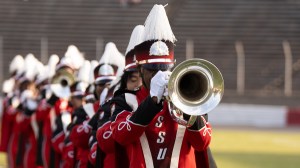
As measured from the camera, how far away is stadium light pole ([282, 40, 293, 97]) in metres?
29.4

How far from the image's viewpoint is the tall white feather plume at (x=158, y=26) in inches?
213

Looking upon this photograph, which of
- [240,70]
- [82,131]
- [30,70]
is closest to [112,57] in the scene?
[82,131]

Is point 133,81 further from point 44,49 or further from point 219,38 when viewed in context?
point 219,38

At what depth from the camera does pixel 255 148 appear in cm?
1977

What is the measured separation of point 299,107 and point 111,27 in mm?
7195

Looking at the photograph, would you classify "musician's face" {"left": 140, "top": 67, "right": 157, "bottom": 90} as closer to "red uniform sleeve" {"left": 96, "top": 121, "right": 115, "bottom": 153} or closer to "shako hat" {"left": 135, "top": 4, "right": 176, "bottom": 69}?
"shako hat" {"left": 135, "top": 4, "right": 176, "bottom": 69}

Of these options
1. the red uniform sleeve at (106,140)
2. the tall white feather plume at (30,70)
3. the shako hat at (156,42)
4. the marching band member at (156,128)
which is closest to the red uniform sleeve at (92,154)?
the red uniform sleeve at (106,140)

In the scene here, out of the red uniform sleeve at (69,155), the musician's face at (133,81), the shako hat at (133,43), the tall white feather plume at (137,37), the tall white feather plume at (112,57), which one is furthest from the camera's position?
the red uniform sleeve at (69,155)

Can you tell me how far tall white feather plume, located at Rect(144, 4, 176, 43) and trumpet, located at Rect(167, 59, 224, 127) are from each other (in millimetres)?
489

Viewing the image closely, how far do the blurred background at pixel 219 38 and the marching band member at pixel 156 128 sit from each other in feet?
71.6

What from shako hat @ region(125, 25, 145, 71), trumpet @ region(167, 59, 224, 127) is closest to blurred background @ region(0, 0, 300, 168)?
shako hat @ region(125, 25, 145, 71)

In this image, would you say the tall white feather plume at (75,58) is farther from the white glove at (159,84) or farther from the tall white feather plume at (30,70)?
the white glove at (159,84)

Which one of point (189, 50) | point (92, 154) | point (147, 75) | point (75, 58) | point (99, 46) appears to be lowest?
point (92, 154)

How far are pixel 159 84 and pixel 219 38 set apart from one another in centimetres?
2738
